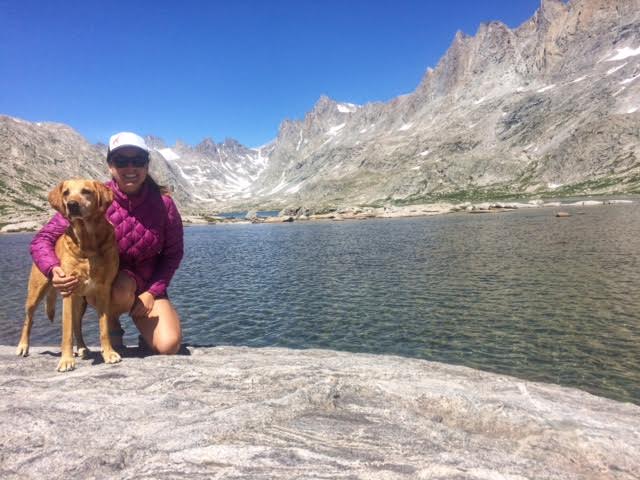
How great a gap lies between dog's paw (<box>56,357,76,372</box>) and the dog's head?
310 cm

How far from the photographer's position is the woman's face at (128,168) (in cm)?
922

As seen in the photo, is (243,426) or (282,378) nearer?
(243,426)

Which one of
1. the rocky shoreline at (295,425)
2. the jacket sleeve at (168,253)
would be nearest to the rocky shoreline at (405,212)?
the jacket sleeve at (168,253)

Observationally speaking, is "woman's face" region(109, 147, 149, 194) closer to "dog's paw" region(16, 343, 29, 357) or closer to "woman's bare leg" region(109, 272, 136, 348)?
"woman's bare leg" region(109, 272, 136, 348)

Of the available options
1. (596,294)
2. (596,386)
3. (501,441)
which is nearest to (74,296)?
(501,441)

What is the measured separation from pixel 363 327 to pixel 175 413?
16.3 m

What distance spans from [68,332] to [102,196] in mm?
2924

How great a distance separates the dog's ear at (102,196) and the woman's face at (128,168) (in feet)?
4.44

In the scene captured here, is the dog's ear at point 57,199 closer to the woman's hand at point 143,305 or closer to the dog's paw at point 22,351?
the woman's hand at point 143,305

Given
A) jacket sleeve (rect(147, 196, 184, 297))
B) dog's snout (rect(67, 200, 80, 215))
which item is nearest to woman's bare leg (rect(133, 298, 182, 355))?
jacket sleeve (rect(147, 196, 184, 297))

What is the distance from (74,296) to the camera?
8.45 m

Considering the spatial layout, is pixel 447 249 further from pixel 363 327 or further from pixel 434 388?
pixel 434 388

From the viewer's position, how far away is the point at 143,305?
33.6ft

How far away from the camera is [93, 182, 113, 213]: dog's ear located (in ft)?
26.1
